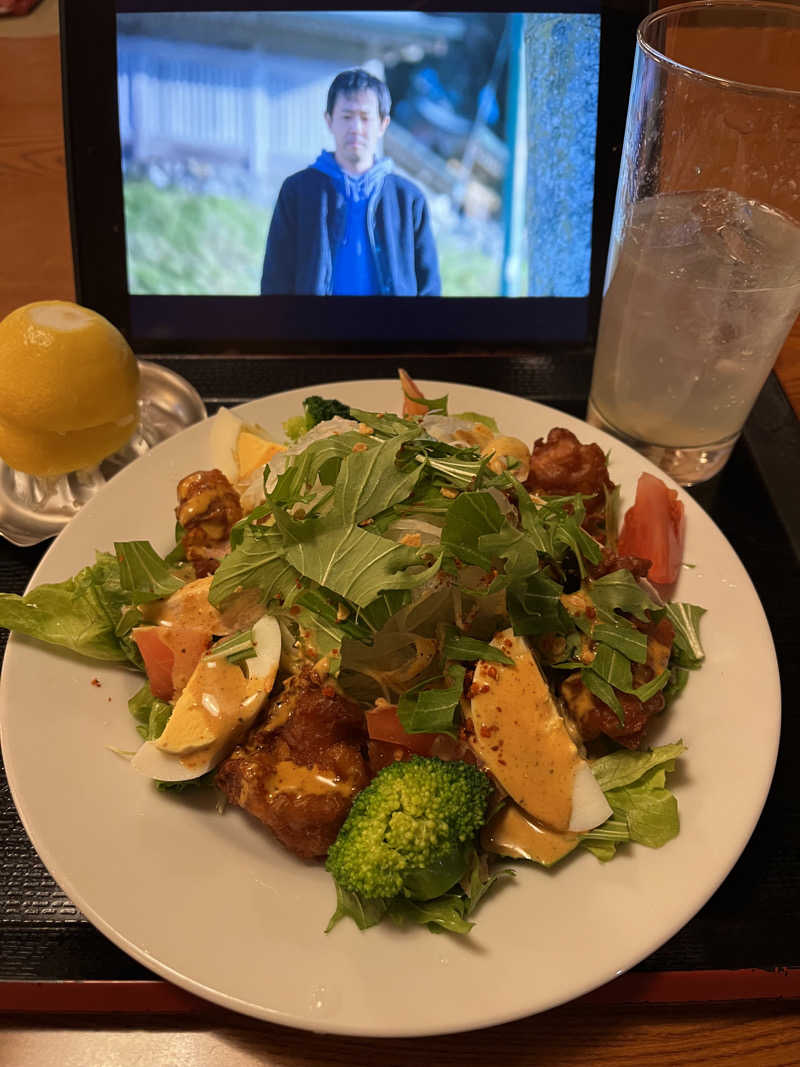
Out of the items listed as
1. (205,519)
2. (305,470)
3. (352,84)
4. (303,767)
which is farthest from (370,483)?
(352,84)

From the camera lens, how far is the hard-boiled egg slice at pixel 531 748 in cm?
155

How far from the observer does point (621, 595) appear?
1.80 m

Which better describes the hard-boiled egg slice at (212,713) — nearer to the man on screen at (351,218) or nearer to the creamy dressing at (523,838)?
the creamy dressing at (523,838)

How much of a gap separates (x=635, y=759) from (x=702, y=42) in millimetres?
1995

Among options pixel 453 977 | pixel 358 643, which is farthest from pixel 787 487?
pixel 453 977

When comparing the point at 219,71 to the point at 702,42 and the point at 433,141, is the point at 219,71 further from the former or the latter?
the point at 702,42

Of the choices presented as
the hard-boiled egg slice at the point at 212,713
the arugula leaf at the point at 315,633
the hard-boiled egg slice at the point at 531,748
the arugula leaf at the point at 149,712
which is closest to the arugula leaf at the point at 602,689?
the hard-boiled egg slice at the point at 531,748

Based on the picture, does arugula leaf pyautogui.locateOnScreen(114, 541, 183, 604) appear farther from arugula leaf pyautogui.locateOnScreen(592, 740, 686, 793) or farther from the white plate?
arugula leaf pyautogui.locateOnScreen(592, 740, 686, 793)

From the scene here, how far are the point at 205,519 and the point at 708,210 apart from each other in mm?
1599

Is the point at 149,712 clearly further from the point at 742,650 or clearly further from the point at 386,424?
the point at 742,650

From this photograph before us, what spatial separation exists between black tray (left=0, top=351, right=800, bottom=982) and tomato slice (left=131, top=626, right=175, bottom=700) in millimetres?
424

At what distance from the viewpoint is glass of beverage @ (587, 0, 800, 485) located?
81.9 inches

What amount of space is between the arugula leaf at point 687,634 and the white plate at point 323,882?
3 cm

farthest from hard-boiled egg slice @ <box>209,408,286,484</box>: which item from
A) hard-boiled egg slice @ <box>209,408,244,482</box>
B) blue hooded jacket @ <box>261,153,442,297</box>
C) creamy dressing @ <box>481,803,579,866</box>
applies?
creamy dressing @ <box>481,803,579,866</box>
